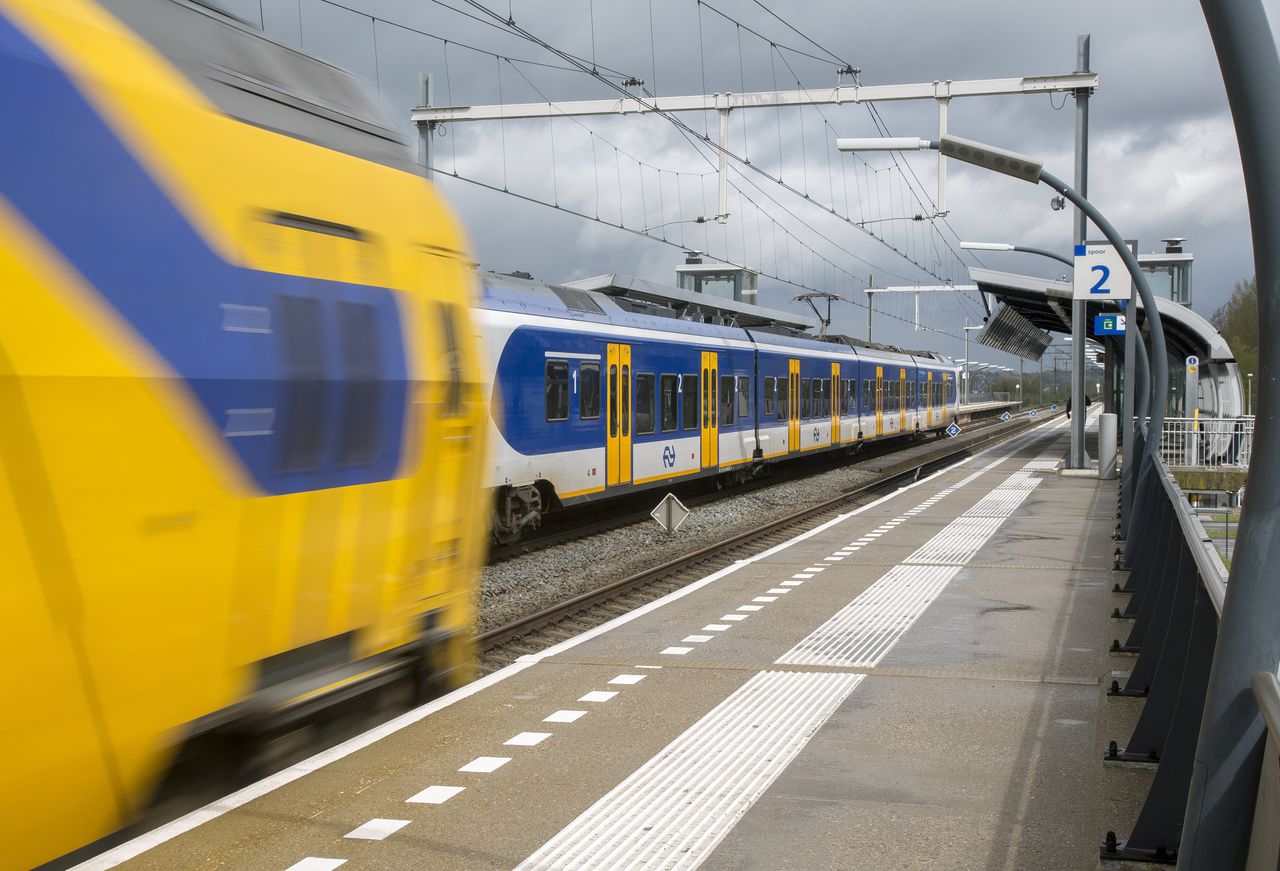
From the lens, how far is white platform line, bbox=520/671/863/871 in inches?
212

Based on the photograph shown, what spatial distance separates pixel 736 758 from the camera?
6.77m

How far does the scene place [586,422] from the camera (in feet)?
59.4

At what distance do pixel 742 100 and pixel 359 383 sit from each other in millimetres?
15713

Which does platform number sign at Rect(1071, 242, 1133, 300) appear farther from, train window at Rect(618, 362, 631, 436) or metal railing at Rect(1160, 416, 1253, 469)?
metal railing at Rect(1160, 416, 1253, 469)

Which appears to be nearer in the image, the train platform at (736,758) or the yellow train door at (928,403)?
the train platform at (736,758)

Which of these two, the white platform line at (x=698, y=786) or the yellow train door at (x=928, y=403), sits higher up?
A: the yellow train door at (x=928, y=403)

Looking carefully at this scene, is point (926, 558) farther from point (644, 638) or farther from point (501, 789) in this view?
point (501, 789)

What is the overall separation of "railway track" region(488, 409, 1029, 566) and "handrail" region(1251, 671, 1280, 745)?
40.6 ft

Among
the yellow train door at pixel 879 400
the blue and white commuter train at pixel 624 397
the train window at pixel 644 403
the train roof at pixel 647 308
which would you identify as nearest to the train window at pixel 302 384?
the blue and white commuter train at pixel 624 397

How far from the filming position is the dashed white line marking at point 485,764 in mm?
6520

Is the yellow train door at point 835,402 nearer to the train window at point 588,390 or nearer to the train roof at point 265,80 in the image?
the train window at point 588,390

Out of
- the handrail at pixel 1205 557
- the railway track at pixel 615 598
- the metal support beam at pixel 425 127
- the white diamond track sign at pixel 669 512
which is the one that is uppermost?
the metal support beam at pixel 425 127

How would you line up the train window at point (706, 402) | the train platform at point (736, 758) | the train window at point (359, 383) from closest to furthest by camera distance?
the train platform at point (736, 758), the train window at point (359, 383), the train window at point (706, 402)

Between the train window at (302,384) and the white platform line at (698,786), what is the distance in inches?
78.9
